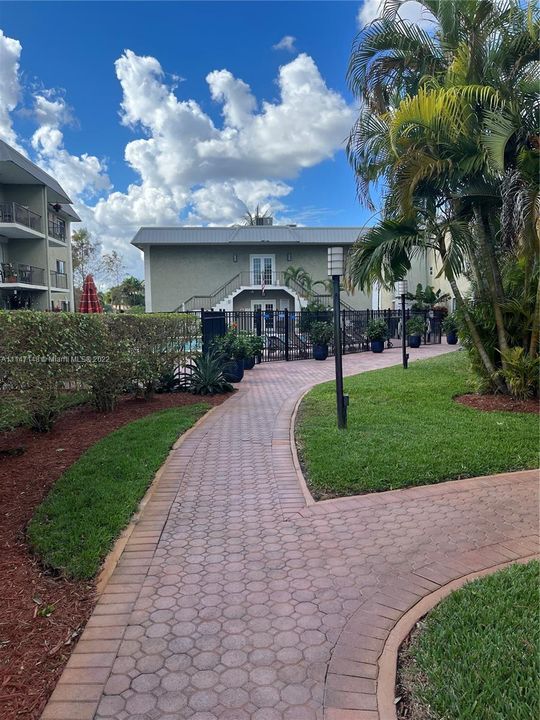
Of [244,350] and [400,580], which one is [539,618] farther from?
[244,350]

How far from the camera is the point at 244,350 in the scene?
12648mm

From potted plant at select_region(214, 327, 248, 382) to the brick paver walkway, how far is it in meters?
5.72

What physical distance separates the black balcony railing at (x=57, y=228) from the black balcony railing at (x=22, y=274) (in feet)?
9.51

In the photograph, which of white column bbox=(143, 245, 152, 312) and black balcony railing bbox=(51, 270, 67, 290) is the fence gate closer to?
black balcony railing bbox=(51, 270, 67, 290)

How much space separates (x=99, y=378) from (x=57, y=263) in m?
25.6

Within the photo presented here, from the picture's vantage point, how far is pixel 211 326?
1212 centimetres

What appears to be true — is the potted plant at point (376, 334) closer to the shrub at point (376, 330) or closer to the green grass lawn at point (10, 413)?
the shrub at point (376, 330)

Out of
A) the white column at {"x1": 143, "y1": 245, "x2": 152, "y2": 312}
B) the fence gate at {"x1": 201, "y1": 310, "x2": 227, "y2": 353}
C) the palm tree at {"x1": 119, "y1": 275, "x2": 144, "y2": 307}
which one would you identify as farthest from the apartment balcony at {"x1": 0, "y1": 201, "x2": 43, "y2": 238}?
the palm tree at {"x1": 119, "y1": 275, "x2": 144, "y2": 307}

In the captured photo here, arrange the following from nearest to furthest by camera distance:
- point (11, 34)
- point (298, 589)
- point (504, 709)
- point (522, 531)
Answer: point (504, 709) < point (298, 589) < point (522, 531) < point (11, 34)

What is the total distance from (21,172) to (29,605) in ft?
84.3

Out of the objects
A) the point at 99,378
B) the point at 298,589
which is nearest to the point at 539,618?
the point at 298,589

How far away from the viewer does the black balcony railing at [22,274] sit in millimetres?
23188

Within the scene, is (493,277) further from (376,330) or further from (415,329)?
→ (415,329)

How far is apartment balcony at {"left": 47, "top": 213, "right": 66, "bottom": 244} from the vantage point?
2742 centimetres
